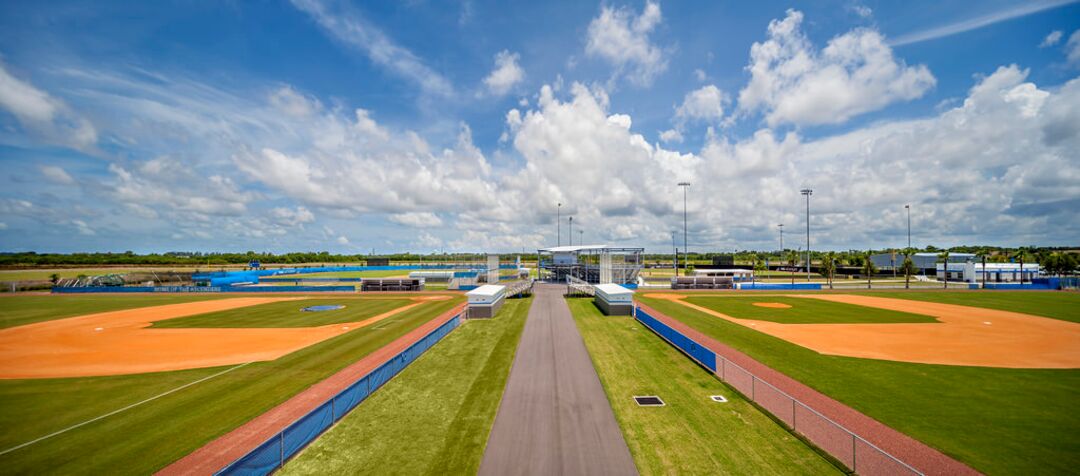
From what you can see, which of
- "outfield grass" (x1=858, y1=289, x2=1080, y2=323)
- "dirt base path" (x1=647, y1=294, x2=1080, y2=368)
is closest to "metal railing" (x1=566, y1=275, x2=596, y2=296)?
"dirt base path" (x1=647, y1=294, x2=1080, y2=368)

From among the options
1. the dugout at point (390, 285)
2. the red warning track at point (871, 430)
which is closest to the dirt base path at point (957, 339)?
the red warning track at point (871, 430)

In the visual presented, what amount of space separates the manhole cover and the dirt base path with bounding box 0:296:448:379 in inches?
963

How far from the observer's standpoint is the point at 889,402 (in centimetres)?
1889

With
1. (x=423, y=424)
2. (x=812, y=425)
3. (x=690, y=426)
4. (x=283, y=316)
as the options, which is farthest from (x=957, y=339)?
(x=283, y=316)

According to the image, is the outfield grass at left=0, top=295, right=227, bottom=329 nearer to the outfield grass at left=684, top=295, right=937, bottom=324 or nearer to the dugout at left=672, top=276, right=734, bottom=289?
the outfield grass at left=684, top=295, right=937, bottom=324

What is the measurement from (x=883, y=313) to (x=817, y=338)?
20898 millimetres

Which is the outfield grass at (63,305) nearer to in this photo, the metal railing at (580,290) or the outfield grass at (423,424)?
the outfield grass at (423,424)

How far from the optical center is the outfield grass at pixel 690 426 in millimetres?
13273

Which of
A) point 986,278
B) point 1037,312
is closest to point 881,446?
point 1037,312

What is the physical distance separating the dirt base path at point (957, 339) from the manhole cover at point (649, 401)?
1713 cm

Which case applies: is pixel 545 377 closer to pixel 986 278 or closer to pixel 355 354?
pixel 355 354

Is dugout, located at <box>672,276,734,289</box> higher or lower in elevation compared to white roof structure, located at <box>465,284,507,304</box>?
lower

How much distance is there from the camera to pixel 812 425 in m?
15.9

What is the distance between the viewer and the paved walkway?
43.7 ft
